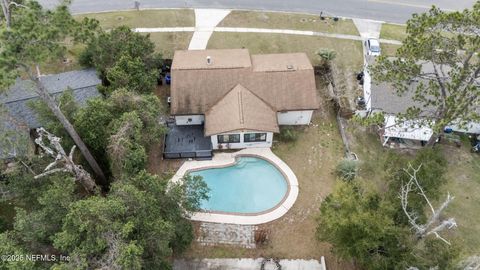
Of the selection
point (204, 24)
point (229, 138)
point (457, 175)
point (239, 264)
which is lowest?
point (239, 264)

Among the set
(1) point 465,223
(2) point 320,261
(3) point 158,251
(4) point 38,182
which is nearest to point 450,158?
(1) point 465,223

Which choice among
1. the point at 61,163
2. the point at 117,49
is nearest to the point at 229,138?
the point at 117,49

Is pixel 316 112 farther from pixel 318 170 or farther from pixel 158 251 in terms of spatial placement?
pixel 158 251

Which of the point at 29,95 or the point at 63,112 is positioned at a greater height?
the point at 63,112

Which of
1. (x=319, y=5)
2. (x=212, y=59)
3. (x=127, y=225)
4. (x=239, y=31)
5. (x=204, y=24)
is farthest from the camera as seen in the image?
(x=319, y=5)

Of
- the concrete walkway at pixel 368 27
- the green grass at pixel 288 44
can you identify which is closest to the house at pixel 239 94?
the green grass at pixel 288 44

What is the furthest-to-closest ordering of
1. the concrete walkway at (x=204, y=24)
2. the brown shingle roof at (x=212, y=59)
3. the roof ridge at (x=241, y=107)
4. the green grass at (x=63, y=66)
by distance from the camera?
1. the concrete walkway at (x=204, y=24)
2. the green grass at (x=63, y=66)
3. the brown shingle roof at (x=212, y=59)
4. the roof ridge at (x=241, y=107)

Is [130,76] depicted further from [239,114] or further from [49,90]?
[239,114]

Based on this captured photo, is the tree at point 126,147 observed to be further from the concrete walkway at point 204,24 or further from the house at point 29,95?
the concrete walkway at point 204,24

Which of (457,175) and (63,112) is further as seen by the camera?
(457,175)
